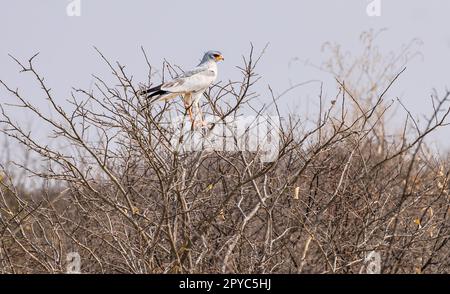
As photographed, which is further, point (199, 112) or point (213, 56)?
point (213, 56)

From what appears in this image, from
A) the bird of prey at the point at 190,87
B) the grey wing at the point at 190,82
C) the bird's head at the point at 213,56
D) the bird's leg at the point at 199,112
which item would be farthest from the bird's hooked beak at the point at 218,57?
the bird's leg at the point at 199,112

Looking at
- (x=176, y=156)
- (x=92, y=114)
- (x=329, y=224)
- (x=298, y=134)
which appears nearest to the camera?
(x=176, y=156)

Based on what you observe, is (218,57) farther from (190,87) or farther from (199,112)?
(199,112)

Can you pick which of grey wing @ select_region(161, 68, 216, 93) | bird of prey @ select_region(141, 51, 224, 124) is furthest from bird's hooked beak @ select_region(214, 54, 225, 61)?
grey wing @ select_region(161, 68, 216, 93)

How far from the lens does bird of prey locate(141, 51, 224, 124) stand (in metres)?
5.80

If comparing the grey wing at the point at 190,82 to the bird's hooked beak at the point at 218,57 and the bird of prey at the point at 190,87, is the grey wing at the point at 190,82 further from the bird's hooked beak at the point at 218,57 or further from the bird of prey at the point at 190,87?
the bird's hooked beak at the point at 218,57

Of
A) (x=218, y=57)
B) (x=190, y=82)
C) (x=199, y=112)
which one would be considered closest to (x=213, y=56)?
(x=218, y=57)

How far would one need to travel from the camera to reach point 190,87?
6332 mm

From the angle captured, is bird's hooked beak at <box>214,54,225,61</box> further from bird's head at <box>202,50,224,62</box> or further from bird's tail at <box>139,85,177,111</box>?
bird's tail at <box>139,85,177,111</box>

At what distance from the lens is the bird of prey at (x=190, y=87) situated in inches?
229

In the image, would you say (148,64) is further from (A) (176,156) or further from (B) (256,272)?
(B) (256,272)
